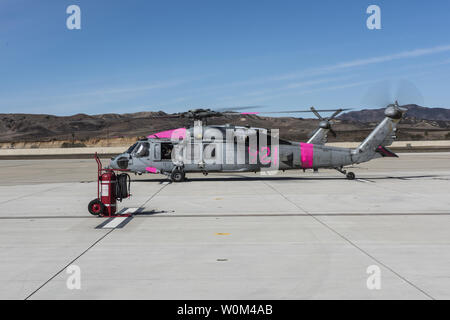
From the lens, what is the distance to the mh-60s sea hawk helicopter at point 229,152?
2114cm

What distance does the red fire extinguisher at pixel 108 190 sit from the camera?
10.7m

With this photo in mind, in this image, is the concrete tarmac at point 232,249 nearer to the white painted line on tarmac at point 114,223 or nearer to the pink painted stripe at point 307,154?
the white painted line on tarmac at point 114,223

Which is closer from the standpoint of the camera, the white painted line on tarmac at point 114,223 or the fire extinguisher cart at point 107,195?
the white painted line on tarmac at point 114,223

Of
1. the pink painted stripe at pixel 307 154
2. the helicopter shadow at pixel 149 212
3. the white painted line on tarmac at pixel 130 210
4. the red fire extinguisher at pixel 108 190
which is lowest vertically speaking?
the helicopter shadow at pixel 149 212

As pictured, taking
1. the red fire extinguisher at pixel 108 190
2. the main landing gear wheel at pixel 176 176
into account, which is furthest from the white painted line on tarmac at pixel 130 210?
the main landing gear wheel at pixel 176 176

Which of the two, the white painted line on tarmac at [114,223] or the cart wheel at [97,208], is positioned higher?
the cart wheel at [97,208]

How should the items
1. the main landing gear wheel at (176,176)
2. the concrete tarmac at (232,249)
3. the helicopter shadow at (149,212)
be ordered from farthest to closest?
the main landing gear wheel at (176,176)
the helicopter shadow at (149,212)
the concrete tarmac at (232,249)

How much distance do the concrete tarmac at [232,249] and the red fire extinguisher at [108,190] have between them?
426 mm

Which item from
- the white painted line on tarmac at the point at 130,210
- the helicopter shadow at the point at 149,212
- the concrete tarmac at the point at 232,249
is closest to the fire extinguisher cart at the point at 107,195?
the concrete tarmac at the point at 232,249

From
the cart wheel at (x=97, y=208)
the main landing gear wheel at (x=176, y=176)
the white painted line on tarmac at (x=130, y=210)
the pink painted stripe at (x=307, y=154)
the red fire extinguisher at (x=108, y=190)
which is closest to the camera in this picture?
the red fire extinguisher at (x=108, y=190)

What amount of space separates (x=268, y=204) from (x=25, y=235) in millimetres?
6950

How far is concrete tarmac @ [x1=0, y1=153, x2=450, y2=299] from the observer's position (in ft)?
17.5

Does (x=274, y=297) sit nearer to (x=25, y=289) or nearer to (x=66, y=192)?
(x=25, y=289)

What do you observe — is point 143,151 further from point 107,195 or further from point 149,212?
point 107,195
